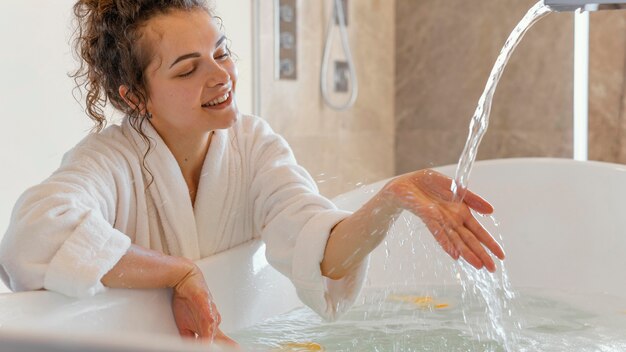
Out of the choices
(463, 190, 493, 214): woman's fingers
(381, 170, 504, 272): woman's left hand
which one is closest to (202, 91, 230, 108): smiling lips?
(381, 170, 504, 272): woman's left hand

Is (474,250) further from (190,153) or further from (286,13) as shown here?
(286,13)

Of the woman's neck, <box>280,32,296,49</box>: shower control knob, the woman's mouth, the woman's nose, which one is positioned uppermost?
<box>280,32,296,49</box>: shower control knob

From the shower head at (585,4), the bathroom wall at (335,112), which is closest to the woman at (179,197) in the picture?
→ the shower head at (585,4)

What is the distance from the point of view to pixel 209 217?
170cm

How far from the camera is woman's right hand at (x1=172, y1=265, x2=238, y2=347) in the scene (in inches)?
56.8

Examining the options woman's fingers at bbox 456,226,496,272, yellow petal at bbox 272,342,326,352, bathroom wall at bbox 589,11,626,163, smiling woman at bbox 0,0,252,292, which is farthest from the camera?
bathroom wall at bbox 589,11,626,163

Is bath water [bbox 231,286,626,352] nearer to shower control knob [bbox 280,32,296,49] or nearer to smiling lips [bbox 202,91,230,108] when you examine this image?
smiling lips [bbox 202,91,230,108]

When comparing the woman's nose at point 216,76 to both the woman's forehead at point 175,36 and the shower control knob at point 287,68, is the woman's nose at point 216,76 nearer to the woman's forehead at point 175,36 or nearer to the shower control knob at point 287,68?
the woman's forehead at point 175,36

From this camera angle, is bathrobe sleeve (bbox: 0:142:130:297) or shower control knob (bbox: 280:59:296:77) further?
shower control knob (bbox: 280:59:296:77)

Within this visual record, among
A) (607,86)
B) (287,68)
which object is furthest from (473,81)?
(287,68)

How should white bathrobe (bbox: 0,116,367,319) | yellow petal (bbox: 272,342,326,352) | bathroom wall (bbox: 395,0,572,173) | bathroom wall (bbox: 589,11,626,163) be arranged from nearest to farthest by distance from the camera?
white bathrobe (bbox: 0,116,367,319), yellow petal (bbox: 272,342,326,352), bathroom wall (bbox: 589,11,626,163), bathroom wall (bbox: 395,0,572,173)

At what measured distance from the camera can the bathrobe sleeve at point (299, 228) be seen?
1529 mm

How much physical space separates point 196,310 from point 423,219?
0.39 meters

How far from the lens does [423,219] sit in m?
1.35
